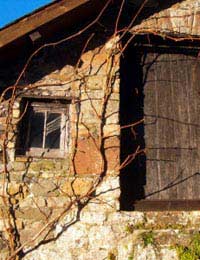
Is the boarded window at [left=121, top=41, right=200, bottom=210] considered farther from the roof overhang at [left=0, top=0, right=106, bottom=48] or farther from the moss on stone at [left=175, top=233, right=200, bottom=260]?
the roof overhang at [left=0, top=0, right=106, bottom=48]

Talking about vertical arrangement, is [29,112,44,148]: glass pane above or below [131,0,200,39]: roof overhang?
below

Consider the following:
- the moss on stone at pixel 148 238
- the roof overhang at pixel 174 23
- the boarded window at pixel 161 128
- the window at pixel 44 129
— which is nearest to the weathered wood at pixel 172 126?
the boarded window at pixel 161 128

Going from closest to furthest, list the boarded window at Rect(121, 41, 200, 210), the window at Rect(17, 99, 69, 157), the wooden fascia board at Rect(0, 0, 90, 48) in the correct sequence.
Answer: the wooden fascia board at Rect(0, 0, 90, 48) → the window at Rect(17, 99, 69, 157) → the boarded window at Rect(121, 41, 200, 210)

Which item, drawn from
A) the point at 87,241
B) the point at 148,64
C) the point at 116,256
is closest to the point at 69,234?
the point at 87,241

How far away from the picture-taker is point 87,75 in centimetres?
470

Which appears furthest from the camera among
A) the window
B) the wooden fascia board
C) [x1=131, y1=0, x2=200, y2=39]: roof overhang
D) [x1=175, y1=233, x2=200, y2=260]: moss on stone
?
[x1=131, y1=0, x2=200, y2=39]: roof overhang

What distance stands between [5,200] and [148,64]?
8.14 feet

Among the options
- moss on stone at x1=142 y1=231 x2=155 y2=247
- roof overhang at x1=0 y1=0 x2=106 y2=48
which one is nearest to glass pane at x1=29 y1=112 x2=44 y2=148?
roof overhang at x1=0 y1=0 x2=106 y2=48

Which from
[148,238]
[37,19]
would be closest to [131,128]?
[148,238]

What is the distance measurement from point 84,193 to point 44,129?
90cm

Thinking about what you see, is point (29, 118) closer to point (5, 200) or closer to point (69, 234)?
point (5, 200)

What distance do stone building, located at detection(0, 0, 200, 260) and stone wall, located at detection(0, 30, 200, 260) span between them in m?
0.01

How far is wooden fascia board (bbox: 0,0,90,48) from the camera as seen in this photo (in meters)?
4.24

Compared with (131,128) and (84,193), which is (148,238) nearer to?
(84,193)
